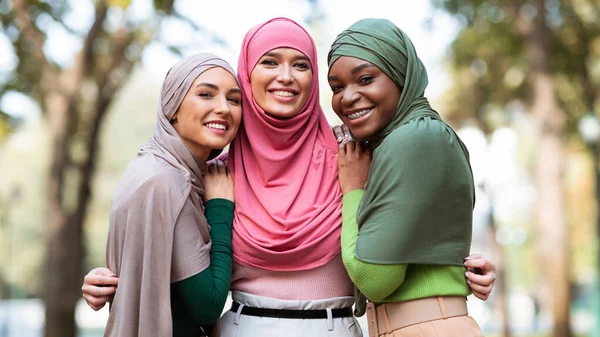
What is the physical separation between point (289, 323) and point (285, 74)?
111 centimetres

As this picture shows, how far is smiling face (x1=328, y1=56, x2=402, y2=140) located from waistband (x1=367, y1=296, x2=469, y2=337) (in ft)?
2.46

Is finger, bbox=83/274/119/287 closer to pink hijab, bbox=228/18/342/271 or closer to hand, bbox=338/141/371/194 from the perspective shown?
pink hijab, bbox=228/18/342/271

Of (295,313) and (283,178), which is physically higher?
(283,178)

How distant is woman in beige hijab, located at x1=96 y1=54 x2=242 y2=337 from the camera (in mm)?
3109

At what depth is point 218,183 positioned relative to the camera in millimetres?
3455

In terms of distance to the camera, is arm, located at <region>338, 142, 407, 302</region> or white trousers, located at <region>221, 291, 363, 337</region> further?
white trousers, located at <region>221, 291, 363, 337</region>

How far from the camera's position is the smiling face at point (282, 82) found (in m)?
3.36

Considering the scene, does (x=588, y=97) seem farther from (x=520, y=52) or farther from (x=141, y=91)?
(x=141, y=91)

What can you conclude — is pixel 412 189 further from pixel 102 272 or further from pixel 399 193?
pixel 102 272

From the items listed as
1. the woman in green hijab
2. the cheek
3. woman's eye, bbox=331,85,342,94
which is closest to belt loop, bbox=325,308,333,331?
the woman in green hijab

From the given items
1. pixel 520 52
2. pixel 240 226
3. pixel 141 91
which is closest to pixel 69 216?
pixel 240 226

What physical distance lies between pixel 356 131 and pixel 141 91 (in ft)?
123

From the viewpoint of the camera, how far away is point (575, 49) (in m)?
15.7

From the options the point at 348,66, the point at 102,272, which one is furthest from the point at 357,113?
the point at 102,272
